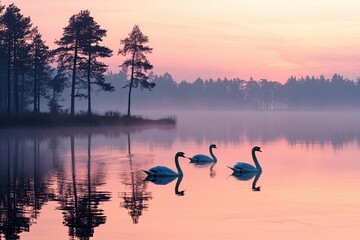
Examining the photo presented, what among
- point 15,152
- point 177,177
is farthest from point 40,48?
point 177,177

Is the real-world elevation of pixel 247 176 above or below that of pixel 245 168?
below

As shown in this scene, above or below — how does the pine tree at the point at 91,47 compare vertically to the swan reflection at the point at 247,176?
above

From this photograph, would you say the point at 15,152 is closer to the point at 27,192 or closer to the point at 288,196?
the point at 27,192

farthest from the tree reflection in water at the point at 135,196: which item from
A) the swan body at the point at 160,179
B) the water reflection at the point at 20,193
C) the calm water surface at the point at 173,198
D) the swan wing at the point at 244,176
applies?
the swan wing at the point at 244,176

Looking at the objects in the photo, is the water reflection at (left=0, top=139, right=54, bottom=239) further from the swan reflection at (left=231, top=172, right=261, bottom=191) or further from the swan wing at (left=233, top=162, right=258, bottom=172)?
the swan wing at (left=233, top=162, right=258, bottom=172)

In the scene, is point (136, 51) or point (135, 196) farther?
point (136, 51)

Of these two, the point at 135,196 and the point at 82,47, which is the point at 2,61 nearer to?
the point at 82,47

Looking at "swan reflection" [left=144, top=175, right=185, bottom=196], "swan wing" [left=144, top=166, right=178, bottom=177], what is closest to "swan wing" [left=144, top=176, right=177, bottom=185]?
"swan reflection" [left=144, top=175, right=185, bottom=196]

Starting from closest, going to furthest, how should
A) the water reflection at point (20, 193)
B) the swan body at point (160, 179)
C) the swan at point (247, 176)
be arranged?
the water reflection at point (20, 193), the swan body at point (160, 179), the swan at point (247, 176)

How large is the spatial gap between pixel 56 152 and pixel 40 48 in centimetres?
4990

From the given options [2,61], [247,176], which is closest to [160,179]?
[247,176]

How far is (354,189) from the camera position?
2692cm

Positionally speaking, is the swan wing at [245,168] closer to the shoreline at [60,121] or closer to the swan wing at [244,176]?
the swan wing at [244,176]

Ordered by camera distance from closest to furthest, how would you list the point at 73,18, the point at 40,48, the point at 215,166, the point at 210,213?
the point at 210,213
the point at 215,166
the point at 73,18
the point at 40,48
